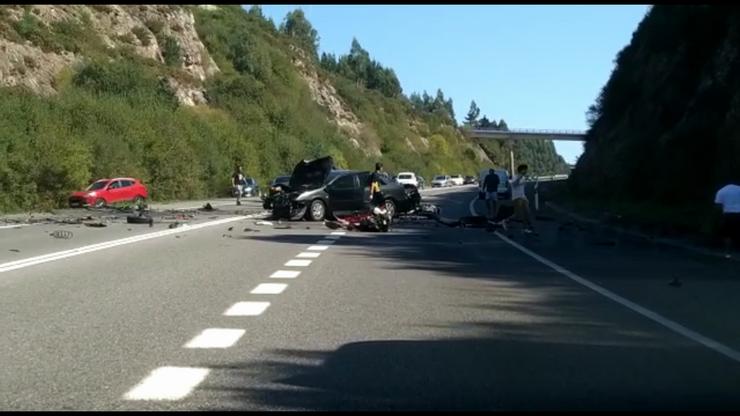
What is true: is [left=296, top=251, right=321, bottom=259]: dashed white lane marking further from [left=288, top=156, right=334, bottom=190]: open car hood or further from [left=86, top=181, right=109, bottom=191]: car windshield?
[left=86, top=181, right=109, bottom=191]: car windshield

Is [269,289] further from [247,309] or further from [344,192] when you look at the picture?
[344,192]

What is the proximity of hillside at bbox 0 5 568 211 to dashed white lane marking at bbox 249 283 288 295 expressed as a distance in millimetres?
32188

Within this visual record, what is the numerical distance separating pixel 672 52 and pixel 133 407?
37.5 m

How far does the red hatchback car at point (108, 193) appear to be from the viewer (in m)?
44.8

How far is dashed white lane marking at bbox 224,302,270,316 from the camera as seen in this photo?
10.6 meters

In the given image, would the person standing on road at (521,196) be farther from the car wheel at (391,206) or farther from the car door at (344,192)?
the car door at (344,192)

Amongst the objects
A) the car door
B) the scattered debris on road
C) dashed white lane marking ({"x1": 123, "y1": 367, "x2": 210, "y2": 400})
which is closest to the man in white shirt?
dashed white lane marking ({"x1": 123, "y1": 367, "x2": 210, "y2": 400})

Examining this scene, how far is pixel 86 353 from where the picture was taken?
27.3 ft

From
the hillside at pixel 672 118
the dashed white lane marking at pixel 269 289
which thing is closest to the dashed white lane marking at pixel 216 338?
the dashed white lane marking at pixel 269 289

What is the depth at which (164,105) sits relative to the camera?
68312 mm

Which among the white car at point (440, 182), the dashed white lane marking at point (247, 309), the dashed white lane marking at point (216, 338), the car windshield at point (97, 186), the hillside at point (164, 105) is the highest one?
the hillside at point (164, 105)

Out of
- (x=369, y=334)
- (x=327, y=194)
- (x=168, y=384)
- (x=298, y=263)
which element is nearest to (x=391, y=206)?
(x=327, y=194)

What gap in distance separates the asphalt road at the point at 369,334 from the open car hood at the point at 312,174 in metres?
13.1

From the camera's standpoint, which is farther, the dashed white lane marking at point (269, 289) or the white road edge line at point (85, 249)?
the white road edge line at point (85, 249)
